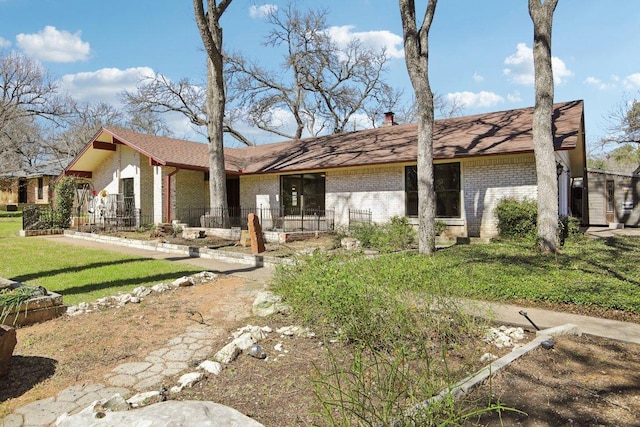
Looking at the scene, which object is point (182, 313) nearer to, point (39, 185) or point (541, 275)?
point (541, 275)

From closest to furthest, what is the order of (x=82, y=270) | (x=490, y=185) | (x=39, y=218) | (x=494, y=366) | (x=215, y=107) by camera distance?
(x=494, y=366)
(x=82, y=270)
(x=490, y=185)
(x=215, y=107)
(x=39, y=218)

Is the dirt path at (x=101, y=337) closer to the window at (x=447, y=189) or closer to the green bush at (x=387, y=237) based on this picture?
the green bush at (x=387, y=237)

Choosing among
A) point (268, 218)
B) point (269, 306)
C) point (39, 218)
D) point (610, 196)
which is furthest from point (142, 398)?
point (610, 196)

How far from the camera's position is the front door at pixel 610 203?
63.6ft

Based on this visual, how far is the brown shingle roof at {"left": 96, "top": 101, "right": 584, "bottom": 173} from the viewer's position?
1338 centimetres

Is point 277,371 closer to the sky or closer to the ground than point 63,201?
closer to the ground

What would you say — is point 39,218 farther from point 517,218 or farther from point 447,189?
point 517,218

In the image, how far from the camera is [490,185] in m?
13.3

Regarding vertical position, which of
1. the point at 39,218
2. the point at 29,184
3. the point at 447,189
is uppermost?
the point at 29,184

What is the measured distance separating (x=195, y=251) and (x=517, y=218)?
9668 mm

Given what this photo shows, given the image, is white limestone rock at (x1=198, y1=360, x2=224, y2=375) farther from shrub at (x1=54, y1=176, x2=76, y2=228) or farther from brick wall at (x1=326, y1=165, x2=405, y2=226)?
shrub at (x1=54, y1=176, x2=76, y2=228)

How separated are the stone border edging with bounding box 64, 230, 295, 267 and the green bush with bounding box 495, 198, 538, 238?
7.09m

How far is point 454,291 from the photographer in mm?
4648

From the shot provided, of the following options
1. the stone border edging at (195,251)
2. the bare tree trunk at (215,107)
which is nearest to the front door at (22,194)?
the stone border edging at (195,251)
